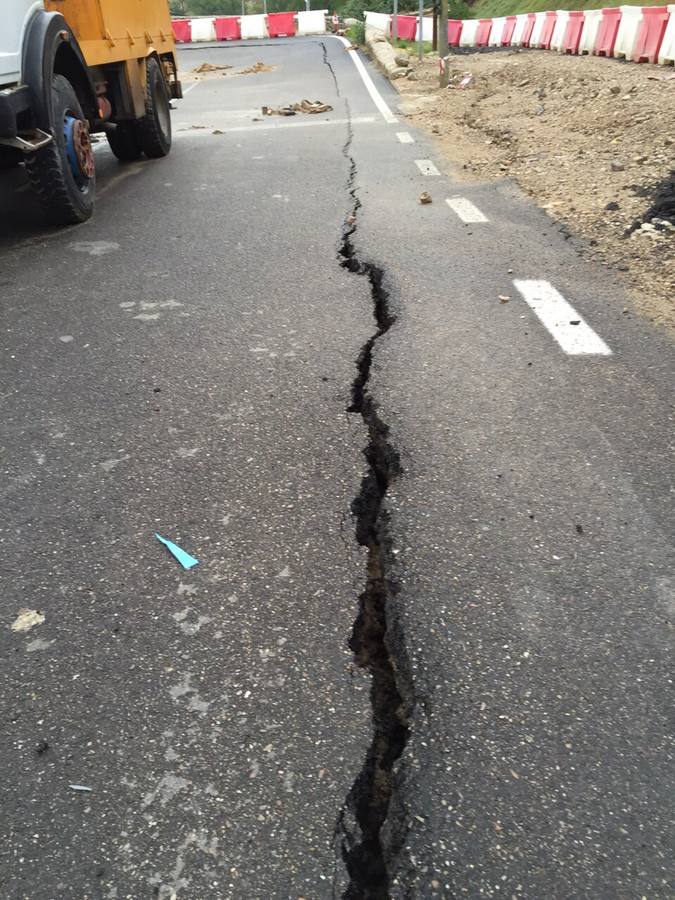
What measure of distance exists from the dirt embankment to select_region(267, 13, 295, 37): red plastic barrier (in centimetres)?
2569

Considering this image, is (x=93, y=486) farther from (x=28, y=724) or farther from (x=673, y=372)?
(x=673, y=372)

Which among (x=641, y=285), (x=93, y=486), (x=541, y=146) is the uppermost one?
(x=93, y=486)

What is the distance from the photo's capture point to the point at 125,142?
8.53 m

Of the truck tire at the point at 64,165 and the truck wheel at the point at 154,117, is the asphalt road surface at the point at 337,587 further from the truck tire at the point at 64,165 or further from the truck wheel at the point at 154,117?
the truck wheel at the point at 154,117

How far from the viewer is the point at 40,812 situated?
1641 millimetres

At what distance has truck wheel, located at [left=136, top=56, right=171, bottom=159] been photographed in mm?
8055

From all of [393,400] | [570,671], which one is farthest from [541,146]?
[570,671]

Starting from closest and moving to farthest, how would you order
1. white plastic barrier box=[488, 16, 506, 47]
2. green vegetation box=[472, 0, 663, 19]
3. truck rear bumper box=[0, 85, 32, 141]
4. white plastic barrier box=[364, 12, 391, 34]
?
truck rear bumper box=[0, 85, 32, 141] < white plastic barrier box=[488, 16, 506, 47] < green vegetation box=[472, 0, 663, 19] < white plastic barrier box=[364, 12, 391, 34]

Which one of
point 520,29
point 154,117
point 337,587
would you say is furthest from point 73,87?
point 520,29

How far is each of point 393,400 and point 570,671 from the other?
1.61 metres

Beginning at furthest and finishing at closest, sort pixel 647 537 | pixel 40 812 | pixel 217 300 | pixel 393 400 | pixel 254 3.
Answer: pixel 254 3 → pixel 217 300 → pixel 393 400 → pixel 647 537 → pixel 40 812

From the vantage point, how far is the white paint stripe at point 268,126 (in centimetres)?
1062

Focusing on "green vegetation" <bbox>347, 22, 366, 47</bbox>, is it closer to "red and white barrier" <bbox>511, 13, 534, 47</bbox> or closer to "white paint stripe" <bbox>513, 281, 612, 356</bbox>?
"red and white barrier" <bbox>511, 13, 534, 47</bbox>

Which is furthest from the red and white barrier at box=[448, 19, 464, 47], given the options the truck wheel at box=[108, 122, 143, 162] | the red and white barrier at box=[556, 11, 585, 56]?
the truck wheel at box=[108, 122, 143, 162]
